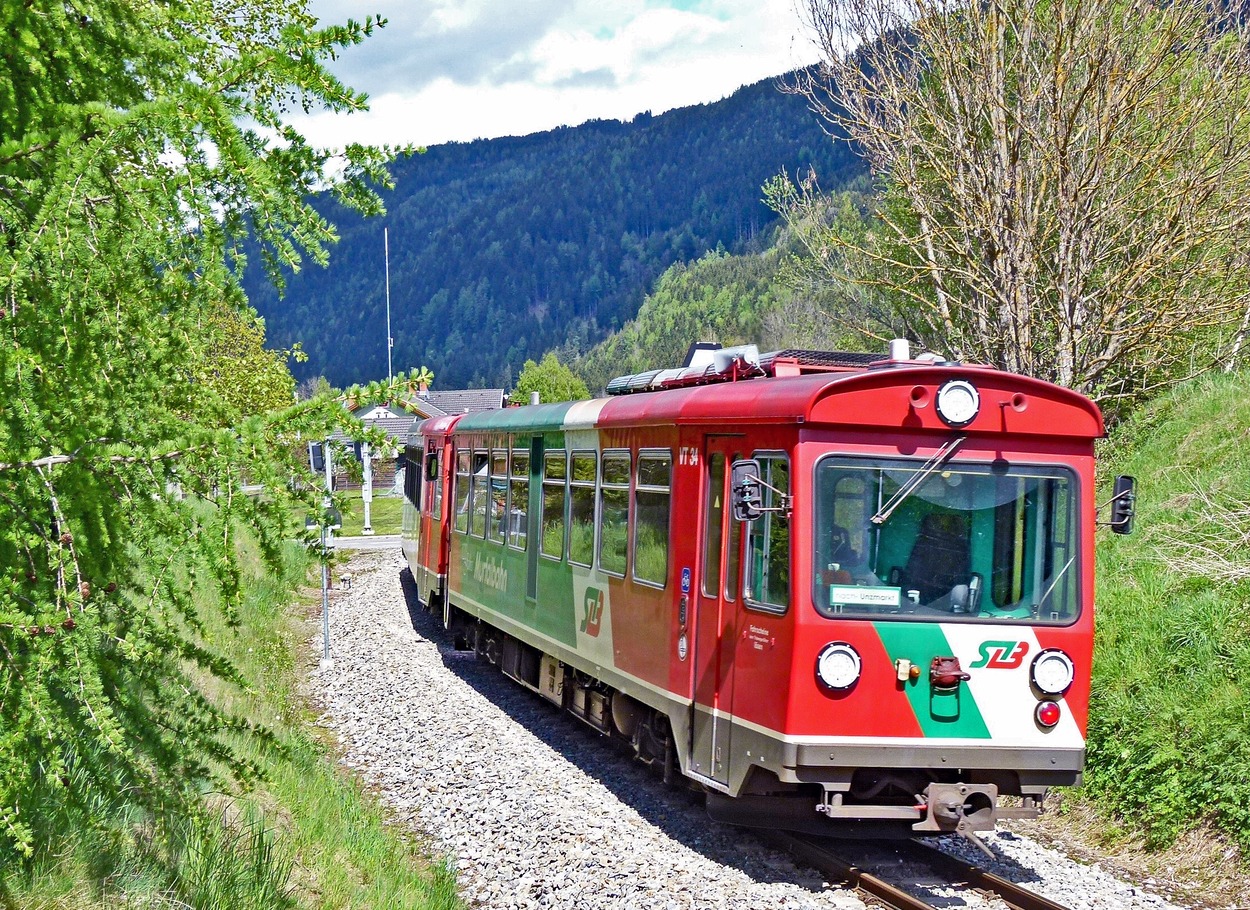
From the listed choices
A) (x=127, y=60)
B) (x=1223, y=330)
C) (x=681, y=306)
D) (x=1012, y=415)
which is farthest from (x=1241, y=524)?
(x=681, y=306)

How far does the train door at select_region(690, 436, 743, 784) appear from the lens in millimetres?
7891

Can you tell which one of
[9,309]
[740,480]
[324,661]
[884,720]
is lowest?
[324,661]

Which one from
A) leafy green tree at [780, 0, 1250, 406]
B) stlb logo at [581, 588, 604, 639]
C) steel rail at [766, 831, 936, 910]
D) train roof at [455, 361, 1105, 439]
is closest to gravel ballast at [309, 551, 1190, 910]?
steel rail at [766, 831, 936, 910]

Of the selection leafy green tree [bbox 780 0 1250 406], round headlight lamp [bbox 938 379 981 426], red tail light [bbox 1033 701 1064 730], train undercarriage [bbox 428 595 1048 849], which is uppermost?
leafy green tree [bbox 780 0 1250 406]

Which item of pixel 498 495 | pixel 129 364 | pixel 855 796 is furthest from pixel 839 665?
pixel 498 495

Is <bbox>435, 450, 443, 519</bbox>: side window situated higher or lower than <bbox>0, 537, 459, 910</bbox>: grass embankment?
higher

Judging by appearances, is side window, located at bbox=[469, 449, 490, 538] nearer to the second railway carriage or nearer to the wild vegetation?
the second railway carriage

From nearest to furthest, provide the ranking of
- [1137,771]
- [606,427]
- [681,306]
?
[1137,771] < [606,427] < [681,306]

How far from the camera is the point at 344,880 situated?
7234 mm

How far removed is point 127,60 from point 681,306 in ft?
539

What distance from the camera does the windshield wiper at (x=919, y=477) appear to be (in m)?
7.23

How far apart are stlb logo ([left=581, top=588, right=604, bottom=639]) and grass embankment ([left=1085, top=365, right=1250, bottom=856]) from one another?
4017 mm

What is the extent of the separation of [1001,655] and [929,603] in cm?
56

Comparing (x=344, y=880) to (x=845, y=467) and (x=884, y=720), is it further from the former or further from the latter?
(x=845, y=467)
